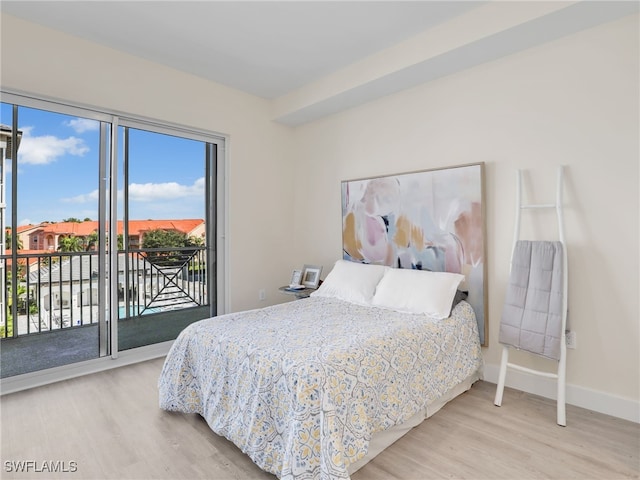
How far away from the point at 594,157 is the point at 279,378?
7.89 feet

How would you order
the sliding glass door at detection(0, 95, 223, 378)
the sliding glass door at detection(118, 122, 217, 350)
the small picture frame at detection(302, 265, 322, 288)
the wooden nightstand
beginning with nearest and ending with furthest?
the sliding glass door at detection(0, 95, 223, 378) → the sliding glass door at detection(118, 122, 217, 350) → the wooden nightstand → the small picture frame at detection(302, 265, 322, 288)

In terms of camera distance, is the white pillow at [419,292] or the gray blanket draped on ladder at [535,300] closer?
the gray blanket draped on ladder at [535,300]

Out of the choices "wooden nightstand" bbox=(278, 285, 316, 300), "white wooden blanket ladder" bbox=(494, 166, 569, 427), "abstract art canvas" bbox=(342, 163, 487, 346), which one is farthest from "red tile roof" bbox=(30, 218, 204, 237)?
"white wooden blanket ladder" bbox=(494, 166, 569, 427)

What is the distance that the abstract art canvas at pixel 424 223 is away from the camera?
2.76 metres

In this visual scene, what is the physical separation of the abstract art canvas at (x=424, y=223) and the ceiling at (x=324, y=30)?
87 cm

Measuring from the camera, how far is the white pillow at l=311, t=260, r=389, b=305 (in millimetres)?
2902

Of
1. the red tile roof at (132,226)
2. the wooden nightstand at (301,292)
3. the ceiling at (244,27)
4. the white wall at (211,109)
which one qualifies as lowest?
the wooden nightstand at (301,292)

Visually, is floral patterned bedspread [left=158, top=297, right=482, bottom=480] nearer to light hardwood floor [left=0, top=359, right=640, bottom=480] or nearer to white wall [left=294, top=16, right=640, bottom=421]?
light hardwood floor [left=0, top=359, right=640, bottom=480]

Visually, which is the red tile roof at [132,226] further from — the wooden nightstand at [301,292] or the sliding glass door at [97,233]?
the wooden nightstand at [301,292]

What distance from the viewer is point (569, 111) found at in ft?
7.77

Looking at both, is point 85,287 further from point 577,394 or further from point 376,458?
point 577,394

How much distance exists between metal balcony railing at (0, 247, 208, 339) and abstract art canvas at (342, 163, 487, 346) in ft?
5.70

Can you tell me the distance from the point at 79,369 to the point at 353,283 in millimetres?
2377

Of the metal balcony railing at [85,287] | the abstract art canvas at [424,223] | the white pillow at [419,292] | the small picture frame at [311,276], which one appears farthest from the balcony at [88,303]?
the white pillow at [419,292]
